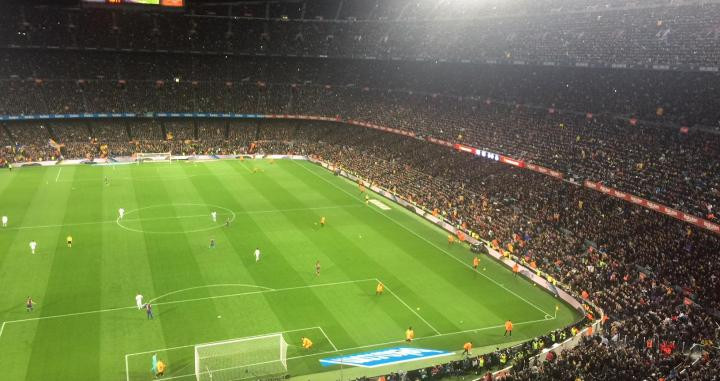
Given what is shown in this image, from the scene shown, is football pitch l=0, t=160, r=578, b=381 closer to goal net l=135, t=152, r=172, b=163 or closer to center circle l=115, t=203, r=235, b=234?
center circle l=115, t=203, r=235, b=234

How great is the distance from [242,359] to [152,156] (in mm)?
53794

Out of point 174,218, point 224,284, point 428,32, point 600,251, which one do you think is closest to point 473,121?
point 428,32

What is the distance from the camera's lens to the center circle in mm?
43375

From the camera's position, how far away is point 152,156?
72250mm

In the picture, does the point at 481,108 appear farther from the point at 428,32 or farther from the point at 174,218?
the point at 174,218

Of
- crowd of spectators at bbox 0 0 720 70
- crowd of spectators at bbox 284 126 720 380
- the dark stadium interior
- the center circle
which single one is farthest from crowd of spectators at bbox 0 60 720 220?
the center circle

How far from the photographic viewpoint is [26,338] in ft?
86.3

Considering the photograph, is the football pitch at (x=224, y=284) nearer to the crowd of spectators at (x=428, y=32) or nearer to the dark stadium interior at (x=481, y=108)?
the dark stadium interior at (x=481, y=108)

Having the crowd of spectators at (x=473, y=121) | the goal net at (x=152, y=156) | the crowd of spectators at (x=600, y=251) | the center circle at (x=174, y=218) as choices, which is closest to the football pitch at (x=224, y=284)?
the center circle at (x=174, y=218)

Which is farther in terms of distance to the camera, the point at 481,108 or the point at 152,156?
the point at 152,156

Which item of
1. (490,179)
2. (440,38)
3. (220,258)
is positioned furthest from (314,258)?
(440,38)

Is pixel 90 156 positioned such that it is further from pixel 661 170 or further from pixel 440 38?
pixel 661 170

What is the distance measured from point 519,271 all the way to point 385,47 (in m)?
50.0

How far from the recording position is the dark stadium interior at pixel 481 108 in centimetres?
3212
